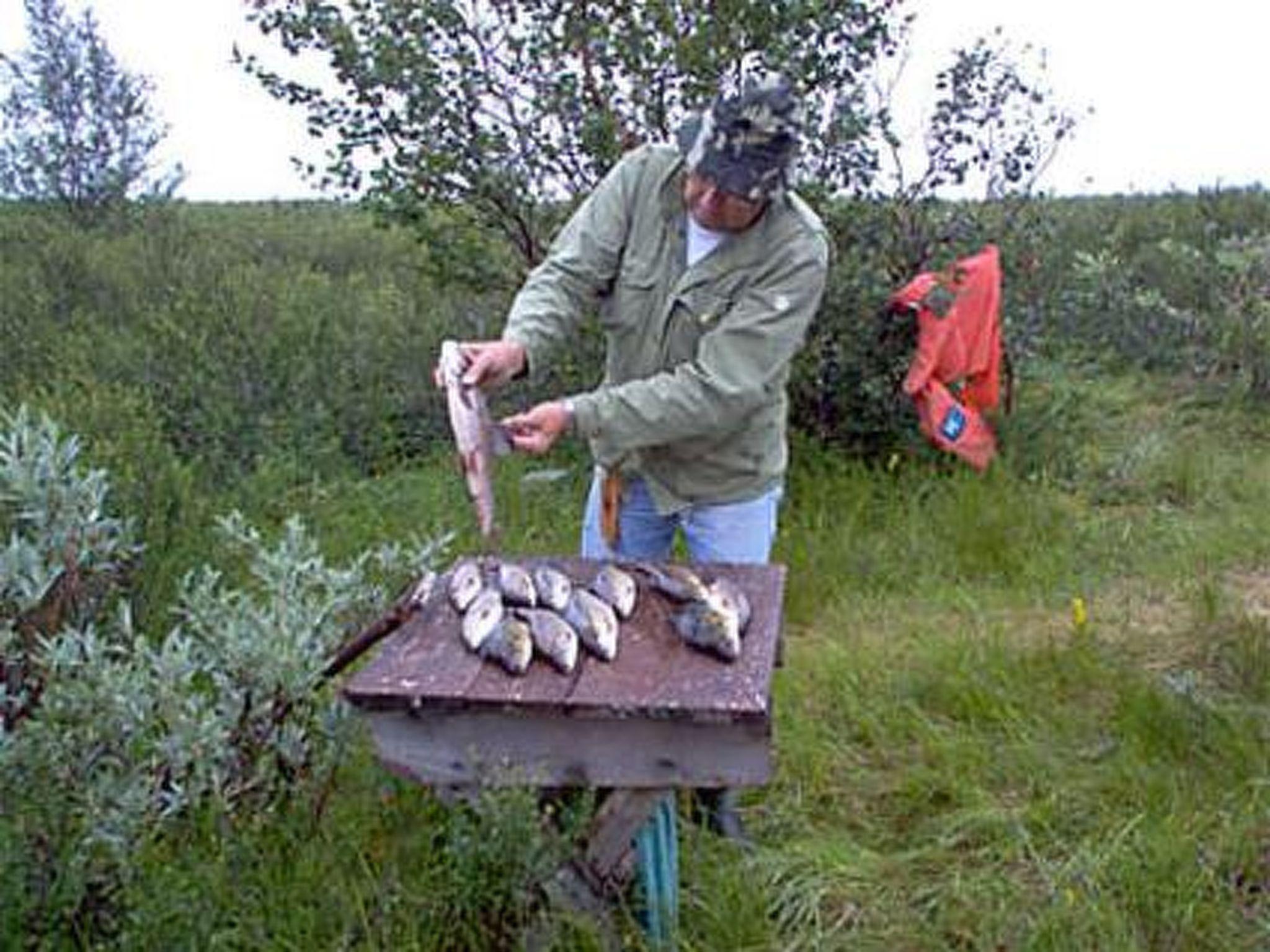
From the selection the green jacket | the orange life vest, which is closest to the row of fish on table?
the green jacket

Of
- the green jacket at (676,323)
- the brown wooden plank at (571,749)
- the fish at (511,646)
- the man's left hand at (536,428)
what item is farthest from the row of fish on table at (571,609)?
the green jacket at (676,323)

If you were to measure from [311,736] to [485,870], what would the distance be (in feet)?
1.97

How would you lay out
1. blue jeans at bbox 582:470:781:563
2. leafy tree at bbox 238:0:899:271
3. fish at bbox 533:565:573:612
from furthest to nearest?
leafy tree at bbox 238:0:899:271, blue jeans at bbox 582:470:781:563, fish at bbox 533:565:573:612

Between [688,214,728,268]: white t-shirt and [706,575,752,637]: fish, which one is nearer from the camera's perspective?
[706,575,752,637]: fish

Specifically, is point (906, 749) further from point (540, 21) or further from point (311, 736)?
point (540, 21)

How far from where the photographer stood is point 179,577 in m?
4.82

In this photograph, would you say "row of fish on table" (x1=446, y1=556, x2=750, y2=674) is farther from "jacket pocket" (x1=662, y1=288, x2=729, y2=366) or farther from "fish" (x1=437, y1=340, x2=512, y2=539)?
"jacket pocket" (x1=662, y1=288, x2=729, y2=366)

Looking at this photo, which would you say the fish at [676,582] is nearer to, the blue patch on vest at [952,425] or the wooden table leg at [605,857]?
the wooden table leg at [605,857]

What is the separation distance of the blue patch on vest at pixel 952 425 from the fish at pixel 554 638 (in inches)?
170

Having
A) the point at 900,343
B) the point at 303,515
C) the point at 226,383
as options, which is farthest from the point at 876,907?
the point at 226,383

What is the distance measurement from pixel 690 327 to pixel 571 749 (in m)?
1.35

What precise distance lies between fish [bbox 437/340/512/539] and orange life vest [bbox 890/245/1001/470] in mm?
3919

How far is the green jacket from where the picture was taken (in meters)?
3.71

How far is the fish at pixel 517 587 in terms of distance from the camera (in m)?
3.23
